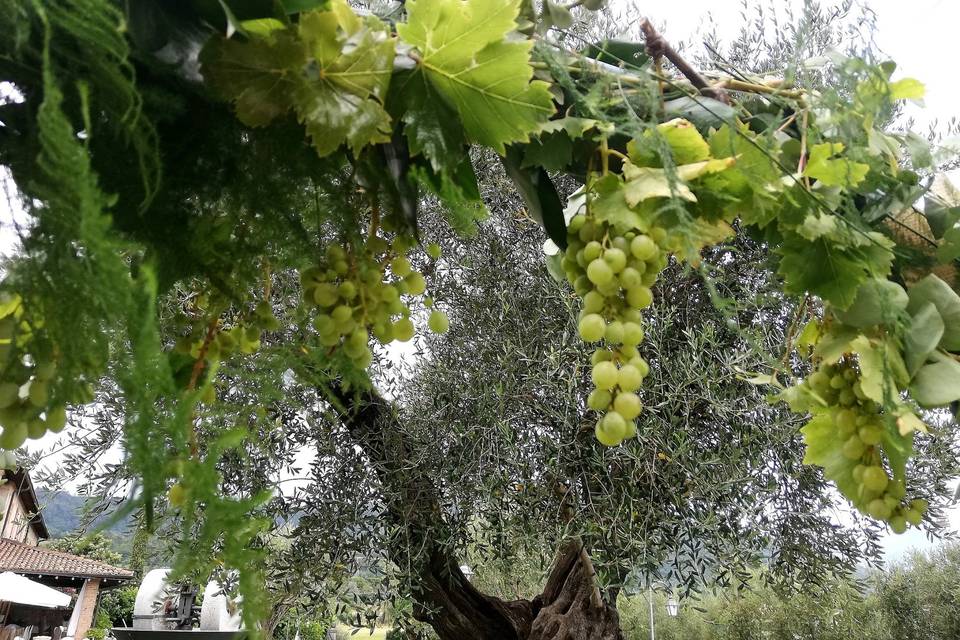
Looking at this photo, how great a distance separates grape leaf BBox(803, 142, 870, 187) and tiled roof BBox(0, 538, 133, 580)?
15257 mm

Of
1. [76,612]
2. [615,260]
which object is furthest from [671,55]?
[76,612]

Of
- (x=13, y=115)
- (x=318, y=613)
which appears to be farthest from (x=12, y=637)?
(x=13, y=115)

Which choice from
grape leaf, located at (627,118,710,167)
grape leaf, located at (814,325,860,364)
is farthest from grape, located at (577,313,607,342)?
grape leaf, located at (814,325,860,364)

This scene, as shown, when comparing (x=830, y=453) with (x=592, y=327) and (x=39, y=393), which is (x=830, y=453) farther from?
(x=39, y=393)

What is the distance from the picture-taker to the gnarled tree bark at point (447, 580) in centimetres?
255

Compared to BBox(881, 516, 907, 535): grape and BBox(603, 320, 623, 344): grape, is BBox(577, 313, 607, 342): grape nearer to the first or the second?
BBox(603, 320, 623, 344): grape

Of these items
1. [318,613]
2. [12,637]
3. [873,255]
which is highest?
[12,637]

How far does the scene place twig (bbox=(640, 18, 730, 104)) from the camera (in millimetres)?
535

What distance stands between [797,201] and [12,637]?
17583 mm

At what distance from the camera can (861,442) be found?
0.57 meters

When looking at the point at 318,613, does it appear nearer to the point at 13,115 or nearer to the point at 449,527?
the point at 449,527

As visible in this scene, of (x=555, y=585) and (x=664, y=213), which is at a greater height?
(x=555, y=585)

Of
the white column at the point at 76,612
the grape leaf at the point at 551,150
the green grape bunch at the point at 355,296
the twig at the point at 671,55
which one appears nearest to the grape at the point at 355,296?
the green grape bunch at the point at 355,296

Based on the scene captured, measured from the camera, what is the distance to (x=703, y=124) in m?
0.55
